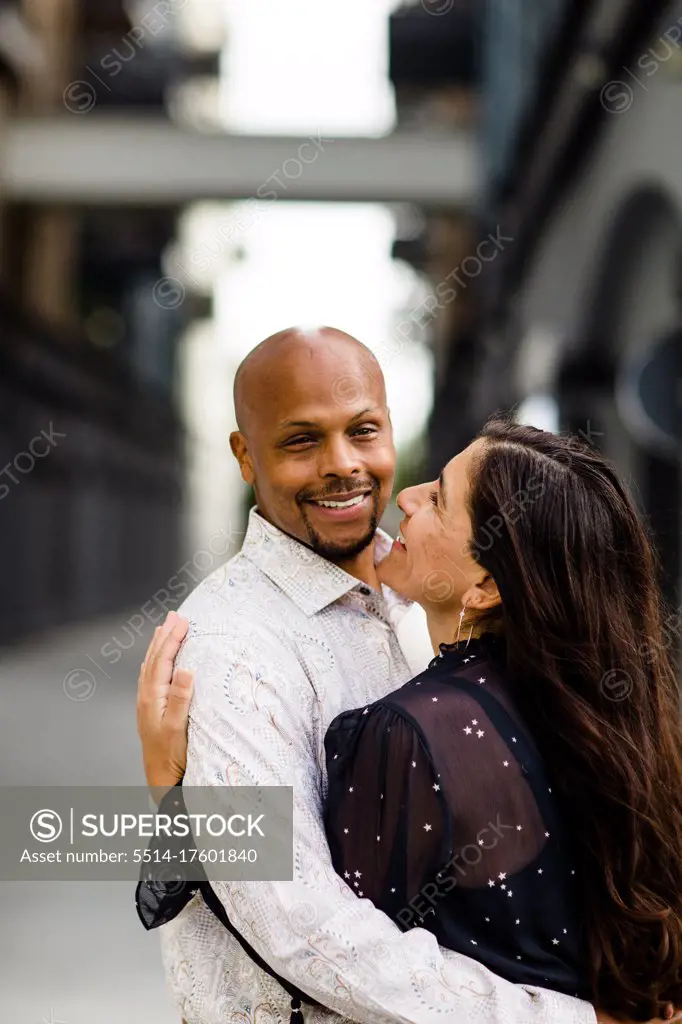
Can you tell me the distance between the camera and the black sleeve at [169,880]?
2014mm

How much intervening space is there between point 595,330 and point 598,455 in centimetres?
862

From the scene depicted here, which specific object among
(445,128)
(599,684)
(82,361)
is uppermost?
(445,128)

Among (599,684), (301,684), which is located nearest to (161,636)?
(301,684)

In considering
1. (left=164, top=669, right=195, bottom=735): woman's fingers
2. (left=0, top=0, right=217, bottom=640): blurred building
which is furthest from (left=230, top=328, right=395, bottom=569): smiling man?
(left=0, top=0, right=217, bottom=640): blurred building

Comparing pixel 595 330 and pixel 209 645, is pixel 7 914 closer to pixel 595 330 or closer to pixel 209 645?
pixel 209 645

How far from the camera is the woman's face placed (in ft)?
6.64

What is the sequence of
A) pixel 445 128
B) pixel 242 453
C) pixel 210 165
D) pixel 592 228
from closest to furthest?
pixel 242 453
pixel 592 228
pixel 210 165
pixel 445 128

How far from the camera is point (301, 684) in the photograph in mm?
1982

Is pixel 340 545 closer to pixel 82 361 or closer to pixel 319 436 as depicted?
pixel 319 436

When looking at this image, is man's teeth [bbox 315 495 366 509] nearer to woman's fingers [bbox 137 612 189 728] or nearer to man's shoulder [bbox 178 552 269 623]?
man's shoulder [bbox 178 552 269 623]

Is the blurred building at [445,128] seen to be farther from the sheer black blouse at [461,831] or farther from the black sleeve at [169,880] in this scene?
the sheer black blouse at [461,831]

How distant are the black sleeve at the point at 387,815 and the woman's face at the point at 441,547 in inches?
12.0

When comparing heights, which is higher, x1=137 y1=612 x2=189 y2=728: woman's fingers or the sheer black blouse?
x1=137 y1=612 x2=189 y2=728: woman's fingers

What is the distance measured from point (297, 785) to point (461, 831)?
26cm
